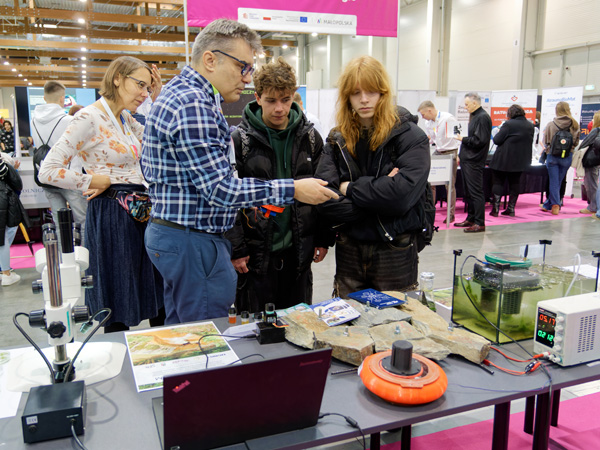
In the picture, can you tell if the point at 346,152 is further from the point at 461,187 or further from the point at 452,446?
the point at 461,187

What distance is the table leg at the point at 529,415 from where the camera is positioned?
5.38ft

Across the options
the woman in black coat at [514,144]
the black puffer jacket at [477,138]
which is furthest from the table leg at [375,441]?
the woman in black coat at [514,144]

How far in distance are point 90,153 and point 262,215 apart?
77 cm

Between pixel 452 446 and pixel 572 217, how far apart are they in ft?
19.9

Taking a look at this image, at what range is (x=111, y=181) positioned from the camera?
197cm

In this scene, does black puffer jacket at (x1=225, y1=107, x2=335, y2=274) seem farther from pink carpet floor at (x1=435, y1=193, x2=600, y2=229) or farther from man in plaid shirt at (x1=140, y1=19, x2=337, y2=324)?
pink carpet floor at (x1=435, y1=193, x2=600, y2=229)

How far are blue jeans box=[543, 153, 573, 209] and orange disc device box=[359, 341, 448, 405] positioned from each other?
22.4 feet

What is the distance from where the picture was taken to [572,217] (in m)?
6.74

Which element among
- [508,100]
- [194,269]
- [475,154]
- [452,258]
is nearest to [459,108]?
[508,100]

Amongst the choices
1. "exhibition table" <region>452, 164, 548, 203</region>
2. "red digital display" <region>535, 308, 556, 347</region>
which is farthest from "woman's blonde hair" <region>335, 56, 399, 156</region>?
"exhibition table" <region>452, 164, 548, 203</region>

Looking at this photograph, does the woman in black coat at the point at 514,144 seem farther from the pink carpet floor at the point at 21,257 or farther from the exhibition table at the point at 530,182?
the pink carpet floor at the point at 21,257

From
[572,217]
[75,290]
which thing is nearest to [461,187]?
[572,217]

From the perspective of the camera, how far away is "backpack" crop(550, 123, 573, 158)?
6.62 metres

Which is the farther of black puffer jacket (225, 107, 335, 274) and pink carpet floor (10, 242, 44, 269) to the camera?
pink carpet floor (10, 242, 44, 269)
